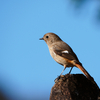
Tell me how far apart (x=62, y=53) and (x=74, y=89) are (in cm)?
170

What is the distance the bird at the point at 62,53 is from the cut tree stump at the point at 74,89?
0.25 meters

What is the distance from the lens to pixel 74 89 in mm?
5488

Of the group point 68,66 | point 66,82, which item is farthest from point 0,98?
point 66,82

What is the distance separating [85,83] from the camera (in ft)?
18.7

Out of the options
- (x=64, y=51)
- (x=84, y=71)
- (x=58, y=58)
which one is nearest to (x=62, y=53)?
(x=64, y=51)

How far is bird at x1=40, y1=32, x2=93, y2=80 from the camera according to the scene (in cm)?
655

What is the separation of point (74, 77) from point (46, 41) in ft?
8.36

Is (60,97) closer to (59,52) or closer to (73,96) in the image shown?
(73,96)

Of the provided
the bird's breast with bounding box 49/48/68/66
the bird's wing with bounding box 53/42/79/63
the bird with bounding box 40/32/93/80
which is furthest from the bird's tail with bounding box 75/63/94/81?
the bird's breast with bounding box 49/48/68/66

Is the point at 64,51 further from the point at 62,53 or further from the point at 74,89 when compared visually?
A: the point at 74,89

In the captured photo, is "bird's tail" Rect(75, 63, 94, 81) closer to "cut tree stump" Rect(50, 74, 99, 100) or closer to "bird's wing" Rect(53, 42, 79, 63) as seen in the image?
"cut tree stump" Rect(50, 74, 99, 100)

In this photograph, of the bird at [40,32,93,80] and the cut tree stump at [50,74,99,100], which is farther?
the bird at [40,32,93,80]

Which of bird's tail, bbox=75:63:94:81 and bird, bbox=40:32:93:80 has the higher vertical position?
bird, bbox=40:32:93:80

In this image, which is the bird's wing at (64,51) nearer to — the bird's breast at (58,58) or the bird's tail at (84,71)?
the bird's breast at (58,58)
